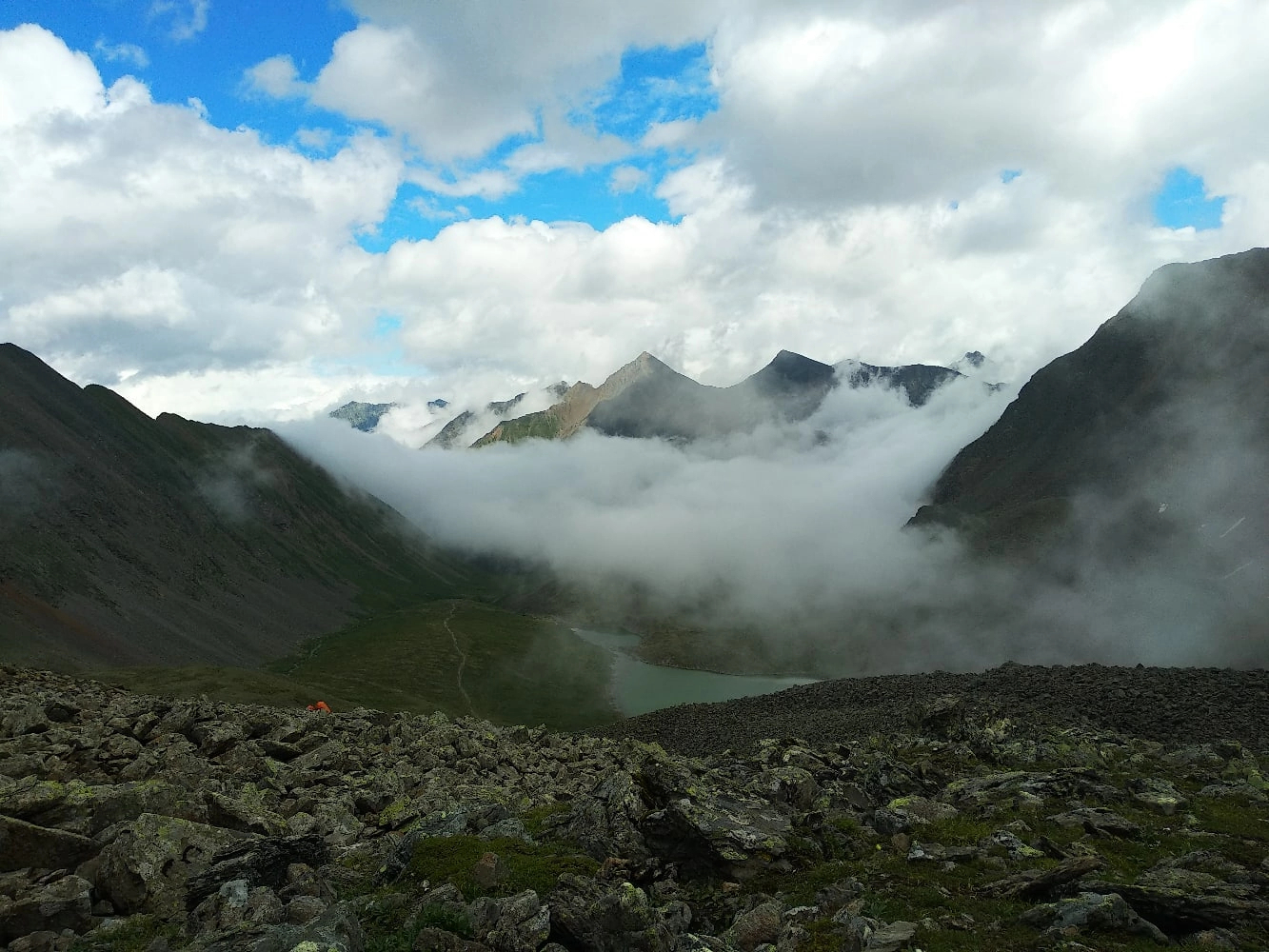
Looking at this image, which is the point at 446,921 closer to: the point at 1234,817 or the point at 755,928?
the point at 755,928

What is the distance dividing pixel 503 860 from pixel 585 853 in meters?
3.18

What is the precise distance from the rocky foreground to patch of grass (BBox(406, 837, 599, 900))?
11cm

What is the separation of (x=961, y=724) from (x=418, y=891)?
52.5 meters

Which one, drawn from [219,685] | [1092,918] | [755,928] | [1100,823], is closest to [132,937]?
[755,928]

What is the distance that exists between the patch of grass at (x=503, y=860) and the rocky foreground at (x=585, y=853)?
0.37ft

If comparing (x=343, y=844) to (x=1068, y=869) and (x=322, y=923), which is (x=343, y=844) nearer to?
(x=322, y=923)

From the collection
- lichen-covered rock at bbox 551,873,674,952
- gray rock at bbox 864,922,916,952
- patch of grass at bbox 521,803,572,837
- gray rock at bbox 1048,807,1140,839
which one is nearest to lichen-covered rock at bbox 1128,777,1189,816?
gray rock at bbox 1048,807,1140,839

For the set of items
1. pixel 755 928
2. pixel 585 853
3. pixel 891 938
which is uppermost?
pixel 891 938

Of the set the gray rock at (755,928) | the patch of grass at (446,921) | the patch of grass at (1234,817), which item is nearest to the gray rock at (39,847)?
the patch of grass at (446,921)

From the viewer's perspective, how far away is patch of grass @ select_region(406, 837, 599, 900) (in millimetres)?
21141

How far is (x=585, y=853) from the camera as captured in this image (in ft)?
80.2

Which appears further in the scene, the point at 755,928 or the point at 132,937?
the point at 755,928

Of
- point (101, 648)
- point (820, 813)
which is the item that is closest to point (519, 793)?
point (820, 813)

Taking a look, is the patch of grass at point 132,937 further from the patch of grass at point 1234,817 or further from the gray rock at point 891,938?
the patch of grass at point 1234,817
